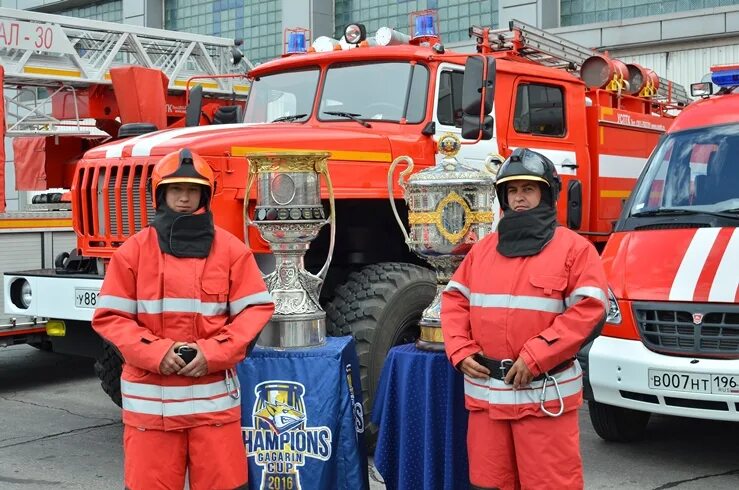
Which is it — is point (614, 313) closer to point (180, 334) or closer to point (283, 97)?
point (180, 334)

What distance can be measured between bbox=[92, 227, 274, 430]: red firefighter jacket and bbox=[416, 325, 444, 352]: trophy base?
831mm

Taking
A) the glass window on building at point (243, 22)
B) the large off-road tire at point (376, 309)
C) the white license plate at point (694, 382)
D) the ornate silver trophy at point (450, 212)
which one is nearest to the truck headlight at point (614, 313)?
the white license plate at point (694, 382)

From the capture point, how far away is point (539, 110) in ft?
23.3

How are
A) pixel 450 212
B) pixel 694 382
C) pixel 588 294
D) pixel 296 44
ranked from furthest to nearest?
pixel 296 44 < pixel 694 382 < pixel 450 212 < pixel 588 294

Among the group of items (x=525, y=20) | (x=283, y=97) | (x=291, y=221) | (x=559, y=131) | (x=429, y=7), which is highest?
(x=429, y=7)

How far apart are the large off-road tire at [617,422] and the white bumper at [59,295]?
122 inches

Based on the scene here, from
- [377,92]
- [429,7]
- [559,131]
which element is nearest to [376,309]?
[377,92]

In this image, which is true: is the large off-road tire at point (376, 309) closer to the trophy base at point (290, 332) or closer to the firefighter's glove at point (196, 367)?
the trophy base at point (290, 332)

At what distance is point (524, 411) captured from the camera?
11.6 ft

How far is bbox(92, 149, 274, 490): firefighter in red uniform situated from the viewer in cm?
360

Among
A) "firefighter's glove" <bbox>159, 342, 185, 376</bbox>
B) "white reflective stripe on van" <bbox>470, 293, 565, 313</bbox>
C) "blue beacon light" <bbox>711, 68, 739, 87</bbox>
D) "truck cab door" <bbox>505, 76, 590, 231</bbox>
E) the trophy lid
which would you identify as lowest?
"firefighter's glove" <bbox>159, 342, 185, 376</bbox>

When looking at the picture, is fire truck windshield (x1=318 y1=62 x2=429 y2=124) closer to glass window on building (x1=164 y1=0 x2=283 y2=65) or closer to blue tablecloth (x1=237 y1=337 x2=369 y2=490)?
blue tablecloth (x1=237 y1=337 x2=369 y2=490)

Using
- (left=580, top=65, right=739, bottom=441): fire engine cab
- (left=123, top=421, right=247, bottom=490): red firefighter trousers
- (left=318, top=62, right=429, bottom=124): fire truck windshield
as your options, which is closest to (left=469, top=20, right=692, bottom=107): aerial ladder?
(left=318, top=62, right=429, bottom=124): fire truck windshield

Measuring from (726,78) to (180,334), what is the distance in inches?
179
